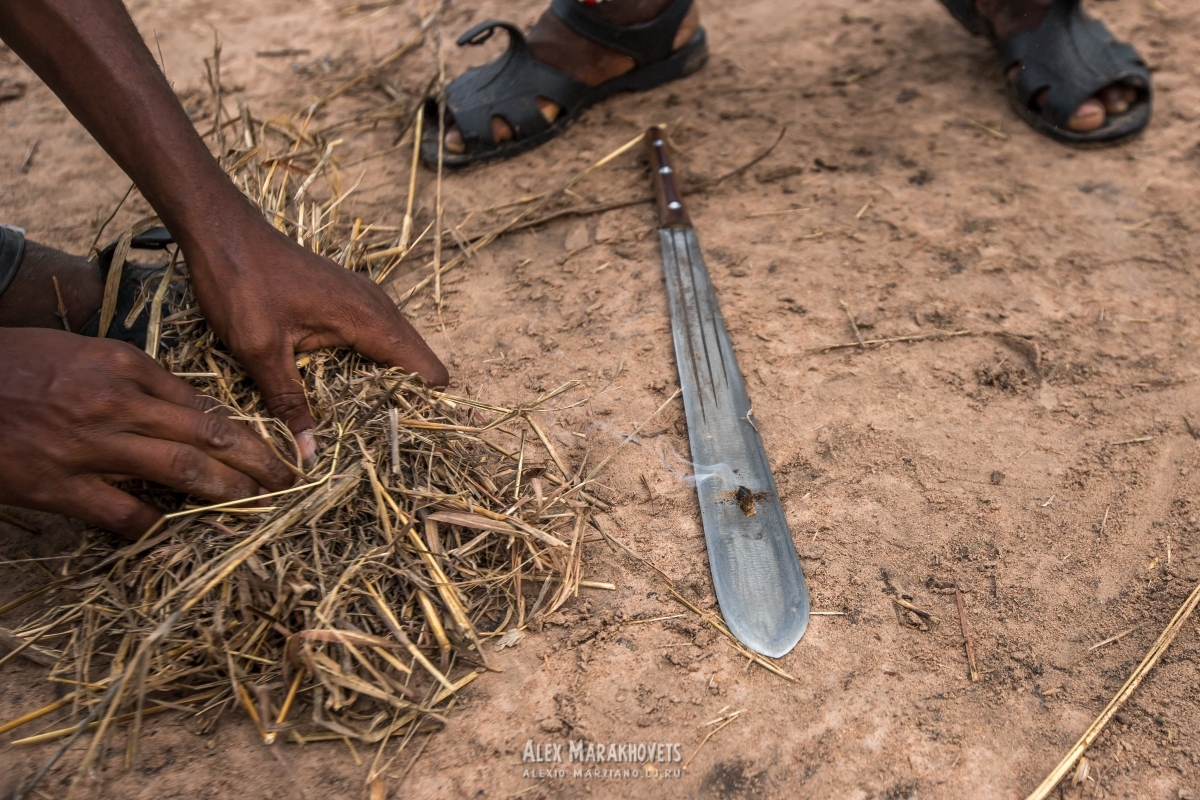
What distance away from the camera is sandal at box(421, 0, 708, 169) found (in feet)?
9.15

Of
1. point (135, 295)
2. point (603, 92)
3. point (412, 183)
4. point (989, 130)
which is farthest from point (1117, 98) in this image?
point (135, 295)

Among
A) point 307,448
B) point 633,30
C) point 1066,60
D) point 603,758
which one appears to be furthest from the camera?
point 633,30

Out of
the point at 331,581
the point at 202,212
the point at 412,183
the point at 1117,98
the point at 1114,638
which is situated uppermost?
the point at 202,212

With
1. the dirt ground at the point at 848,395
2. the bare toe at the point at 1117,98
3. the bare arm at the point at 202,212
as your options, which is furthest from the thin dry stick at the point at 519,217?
the bare toe at the point at 1117,98

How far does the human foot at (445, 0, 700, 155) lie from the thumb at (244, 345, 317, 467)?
4.38 feet

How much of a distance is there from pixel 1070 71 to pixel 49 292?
10.1 ft

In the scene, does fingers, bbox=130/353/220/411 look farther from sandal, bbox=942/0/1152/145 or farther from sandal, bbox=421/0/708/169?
sandal, bbox=942/0/1152/145

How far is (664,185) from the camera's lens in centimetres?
251

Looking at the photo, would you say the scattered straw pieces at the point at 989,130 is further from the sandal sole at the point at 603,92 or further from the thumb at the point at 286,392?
the thumb at the point at 286,392

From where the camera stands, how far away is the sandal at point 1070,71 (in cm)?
269

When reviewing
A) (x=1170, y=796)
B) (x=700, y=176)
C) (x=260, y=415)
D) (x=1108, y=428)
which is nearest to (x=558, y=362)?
(x=260, y=415)

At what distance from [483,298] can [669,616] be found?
1112mm

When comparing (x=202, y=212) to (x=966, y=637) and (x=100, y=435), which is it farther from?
(x=966, y=637)

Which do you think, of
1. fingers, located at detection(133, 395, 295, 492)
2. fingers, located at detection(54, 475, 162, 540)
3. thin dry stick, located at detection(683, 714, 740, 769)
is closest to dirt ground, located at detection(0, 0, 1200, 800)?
thin dry stick, located at detection(683, 714, 740, 769)
